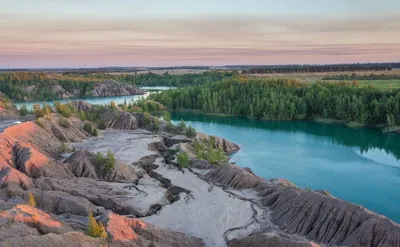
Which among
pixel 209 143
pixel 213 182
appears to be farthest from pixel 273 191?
pixel 209 143

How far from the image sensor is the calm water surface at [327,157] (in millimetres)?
37688

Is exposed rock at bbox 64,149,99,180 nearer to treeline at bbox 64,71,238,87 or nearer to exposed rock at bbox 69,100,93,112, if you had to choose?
exposed rock at bbox 69,100,93,112

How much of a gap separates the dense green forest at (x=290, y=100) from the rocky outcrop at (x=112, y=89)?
40136mm

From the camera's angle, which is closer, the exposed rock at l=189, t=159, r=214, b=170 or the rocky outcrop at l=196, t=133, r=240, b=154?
the exposed rock at l=189, t=159, r=214, b=170

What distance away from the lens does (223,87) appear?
10588cm

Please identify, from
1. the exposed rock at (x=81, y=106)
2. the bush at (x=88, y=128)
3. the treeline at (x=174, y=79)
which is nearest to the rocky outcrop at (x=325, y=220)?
the bush at (x=88, y=128)

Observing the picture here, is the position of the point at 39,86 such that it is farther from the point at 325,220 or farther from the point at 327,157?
the point at 325,220

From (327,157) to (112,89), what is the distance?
A: 359ft

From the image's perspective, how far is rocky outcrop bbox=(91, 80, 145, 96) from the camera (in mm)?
143625

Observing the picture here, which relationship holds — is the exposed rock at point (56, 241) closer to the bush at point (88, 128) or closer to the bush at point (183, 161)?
the bush at point (183, 161)

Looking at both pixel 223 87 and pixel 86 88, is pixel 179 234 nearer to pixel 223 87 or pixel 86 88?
pixel 223 87

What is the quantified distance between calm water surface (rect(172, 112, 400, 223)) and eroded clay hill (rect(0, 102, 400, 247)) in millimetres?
9095

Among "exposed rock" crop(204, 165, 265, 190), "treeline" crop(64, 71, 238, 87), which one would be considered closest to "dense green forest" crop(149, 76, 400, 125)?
"exposed rock" crop(204, 165, 265, 190)

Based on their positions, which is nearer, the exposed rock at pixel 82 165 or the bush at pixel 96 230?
the bush at pixel 96 230
